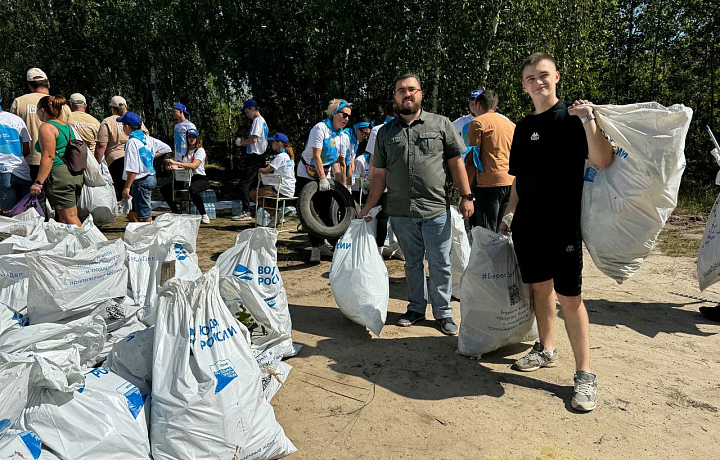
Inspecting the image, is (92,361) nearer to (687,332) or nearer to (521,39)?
(687,332)

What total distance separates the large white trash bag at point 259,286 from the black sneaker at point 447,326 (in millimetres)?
1084

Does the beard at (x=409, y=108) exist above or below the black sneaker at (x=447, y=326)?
above

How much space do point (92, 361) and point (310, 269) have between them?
2968 mm

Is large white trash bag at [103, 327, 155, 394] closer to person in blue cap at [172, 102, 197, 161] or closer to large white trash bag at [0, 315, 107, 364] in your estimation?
large white trash bag at [0, 315, 107, 364]

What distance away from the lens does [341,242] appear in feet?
12.6

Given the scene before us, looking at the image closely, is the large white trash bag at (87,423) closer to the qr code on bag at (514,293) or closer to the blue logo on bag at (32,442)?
the blue logo on bag at (32,442)

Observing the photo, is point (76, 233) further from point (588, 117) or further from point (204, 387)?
point (588, 117)

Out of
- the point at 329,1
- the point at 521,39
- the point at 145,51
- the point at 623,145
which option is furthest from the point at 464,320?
the point at 145,51

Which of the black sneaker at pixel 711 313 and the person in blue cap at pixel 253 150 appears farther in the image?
the person in blue cap at pixel 253 150

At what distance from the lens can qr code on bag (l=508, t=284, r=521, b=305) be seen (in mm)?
3166

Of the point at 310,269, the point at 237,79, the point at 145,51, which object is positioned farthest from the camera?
the point at 145,51

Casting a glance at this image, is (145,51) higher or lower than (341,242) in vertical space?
higher

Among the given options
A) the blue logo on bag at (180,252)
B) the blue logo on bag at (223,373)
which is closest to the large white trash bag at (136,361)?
the blue logo on bag at (223,373)

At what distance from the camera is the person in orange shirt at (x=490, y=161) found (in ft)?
14.0
